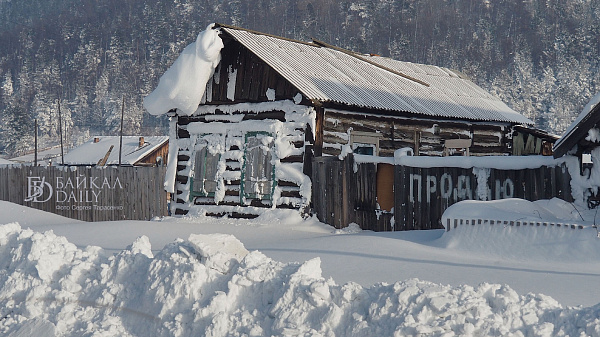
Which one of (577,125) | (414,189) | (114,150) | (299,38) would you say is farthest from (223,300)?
(299,38)

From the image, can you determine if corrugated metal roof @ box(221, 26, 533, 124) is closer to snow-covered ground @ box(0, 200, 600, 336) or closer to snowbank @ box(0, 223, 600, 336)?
snow-covered ground @ box(0, 200, 600, 336)

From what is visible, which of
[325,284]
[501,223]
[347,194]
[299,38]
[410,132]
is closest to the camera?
[325,284]

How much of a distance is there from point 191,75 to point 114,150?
135 feet

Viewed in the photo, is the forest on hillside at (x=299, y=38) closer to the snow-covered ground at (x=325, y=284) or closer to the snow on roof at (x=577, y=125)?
the snow on roof at (x=577, y=125)

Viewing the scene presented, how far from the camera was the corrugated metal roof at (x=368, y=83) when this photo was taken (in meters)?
16.0

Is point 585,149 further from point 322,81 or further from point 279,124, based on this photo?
point 322,81

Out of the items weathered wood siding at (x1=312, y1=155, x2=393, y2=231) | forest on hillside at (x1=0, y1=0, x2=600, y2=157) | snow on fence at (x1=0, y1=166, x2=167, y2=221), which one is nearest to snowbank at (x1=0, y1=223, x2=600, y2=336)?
weathered wood siding at (x1=312, y1=155, x2=393, y2=231)

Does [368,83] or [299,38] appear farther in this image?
[299,38]

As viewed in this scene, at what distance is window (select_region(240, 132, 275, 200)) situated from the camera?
52.0ft

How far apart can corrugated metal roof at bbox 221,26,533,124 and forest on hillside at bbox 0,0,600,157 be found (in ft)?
190

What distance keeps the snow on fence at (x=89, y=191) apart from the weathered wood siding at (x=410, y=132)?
6.02 meters

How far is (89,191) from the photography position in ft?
63.8

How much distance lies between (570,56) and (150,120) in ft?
229

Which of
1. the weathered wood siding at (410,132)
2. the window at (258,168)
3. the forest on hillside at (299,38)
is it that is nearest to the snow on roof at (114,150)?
the forest on hillside at (299,38)
